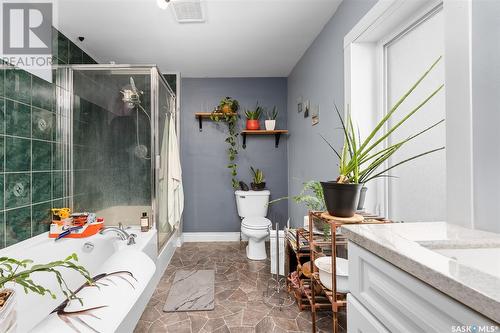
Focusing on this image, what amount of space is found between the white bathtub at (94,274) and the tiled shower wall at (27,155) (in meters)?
0.17

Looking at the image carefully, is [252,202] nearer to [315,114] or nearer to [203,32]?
[315,114]

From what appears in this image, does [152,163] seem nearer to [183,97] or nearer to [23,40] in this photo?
[23,40]

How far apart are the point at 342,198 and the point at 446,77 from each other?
24.5 inches

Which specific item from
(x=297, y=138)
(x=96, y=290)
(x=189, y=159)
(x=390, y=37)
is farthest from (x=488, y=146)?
(x=189, y=159)

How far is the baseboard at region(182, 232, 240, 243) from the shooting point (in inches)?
126

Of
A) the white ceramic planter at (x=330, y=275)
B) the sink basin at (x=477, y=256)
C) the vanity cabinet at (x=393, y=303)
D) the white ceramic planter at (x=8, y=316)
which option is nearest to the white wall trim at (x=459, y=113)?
the sink basin at (x=477, y=256)

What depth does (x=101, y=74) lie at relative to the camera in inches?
84.0

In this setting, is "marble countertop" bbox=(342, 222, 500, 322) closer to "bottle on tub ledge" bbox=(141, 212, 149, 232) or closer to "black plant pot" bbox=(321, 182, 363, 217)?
"black plant pot" bbox=(321, 182, 363, 217)

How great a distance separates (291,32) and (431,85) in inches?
55.0

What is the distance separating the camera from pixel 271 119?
3.15 metres

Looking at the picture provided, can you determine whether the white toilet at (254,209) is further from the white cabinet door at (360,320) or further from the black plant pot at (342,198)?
the white cabinet door at (360,320)

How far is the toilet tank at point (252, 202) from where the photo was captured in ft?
9.62

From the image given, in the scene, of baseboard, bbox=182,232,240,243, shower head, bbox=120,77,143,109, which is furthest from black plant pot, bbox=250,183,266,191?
shower head, bbox=120,77,143,109

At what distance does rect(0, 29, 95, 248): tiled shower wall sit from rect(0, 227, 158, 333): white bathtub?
0.17m
